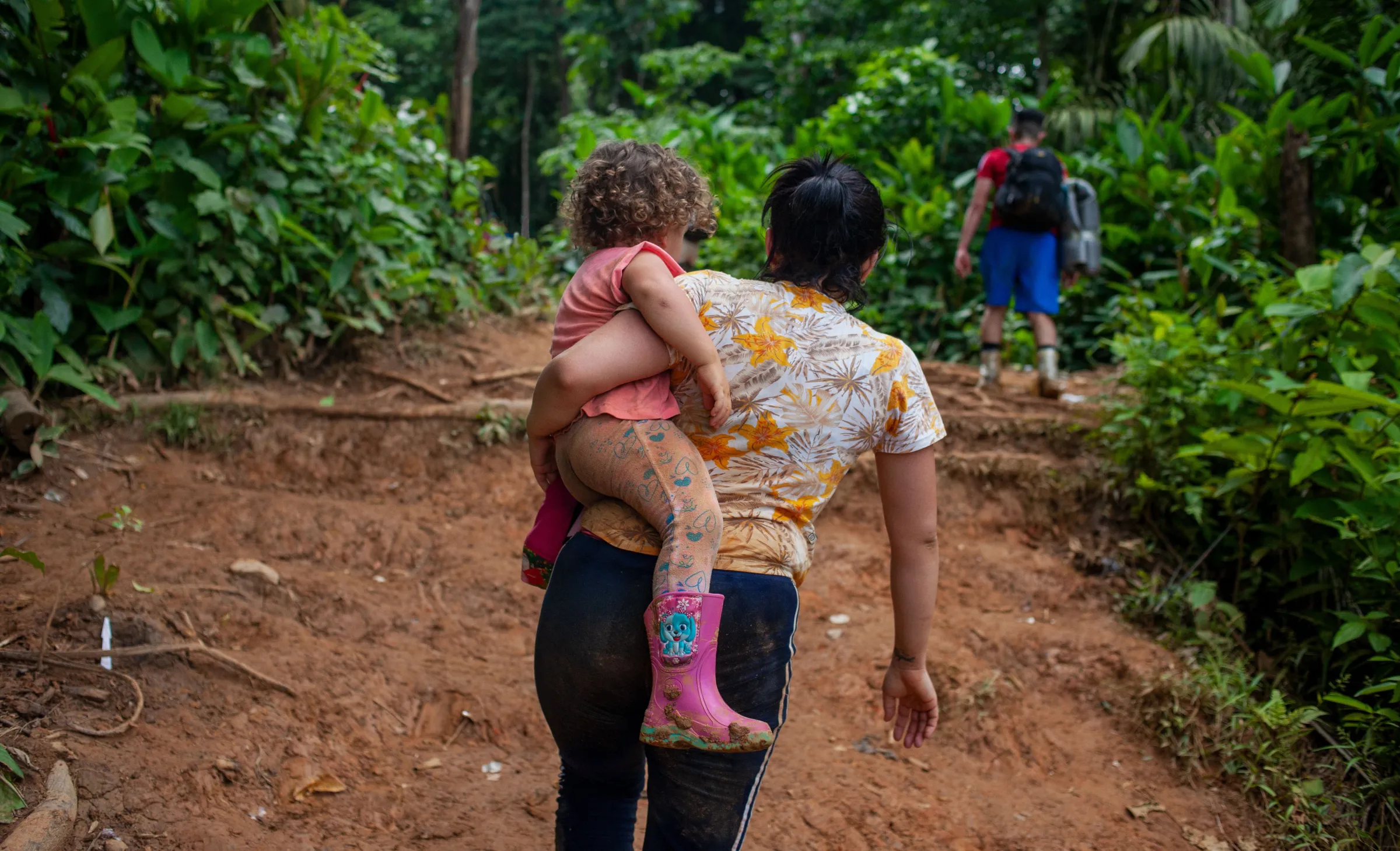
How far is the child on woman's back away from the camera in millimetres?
1447

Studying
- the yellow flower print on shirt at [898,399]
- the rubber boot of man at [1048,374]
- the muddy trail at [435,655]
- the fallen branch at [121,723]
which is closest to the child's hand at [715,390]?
the yellow flower print on shirt at [898,399]

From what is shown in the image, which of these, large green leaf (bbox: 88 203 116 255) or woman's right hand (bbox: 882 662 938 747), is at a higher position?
large green leaf (bbox: 88 203 116 255)

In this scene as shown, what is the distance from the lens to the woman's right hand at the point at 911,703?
5.89ft

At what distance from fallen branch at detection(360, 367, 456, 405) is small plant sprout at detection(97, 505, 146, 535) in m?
1.61

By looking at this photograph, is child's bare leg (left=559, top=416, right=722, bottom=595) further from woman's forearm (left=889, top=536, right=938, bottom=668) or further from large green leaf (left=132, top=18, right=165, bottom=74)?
large green leaf (left=132, top=18, right=165, bottom=74)

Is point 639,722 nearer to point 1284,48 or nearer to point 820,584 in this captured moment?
point 820,584

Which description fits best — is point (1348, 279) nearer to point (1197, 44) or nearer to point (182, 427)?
point (182, 427)

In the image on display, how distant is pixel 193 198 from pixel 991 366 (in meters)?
4.22

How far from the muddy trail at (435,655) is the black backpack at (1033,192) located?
101cm

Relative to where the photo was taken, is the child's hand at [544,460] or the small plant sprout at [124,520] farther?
the small plant sprout at [124,520]

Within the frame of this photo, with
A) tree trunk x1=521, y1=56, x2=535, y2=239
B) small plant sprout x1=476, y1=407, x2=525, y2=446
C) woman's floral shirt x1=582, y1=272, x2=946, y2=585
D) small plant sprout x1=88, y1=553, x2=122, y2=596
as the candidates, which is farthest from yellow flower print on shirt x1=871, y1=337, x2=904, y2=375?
tree trunk x1=521, y1=56, x2=535, y2=239

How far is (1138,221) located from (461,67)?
6.18 metres

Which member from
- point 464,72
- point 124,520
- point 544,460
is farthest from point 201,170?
point 464,72

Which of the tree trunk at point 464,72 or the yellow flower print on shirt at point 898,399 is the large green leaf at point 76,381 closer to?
the yellow flower print on shirt at point 898,399
